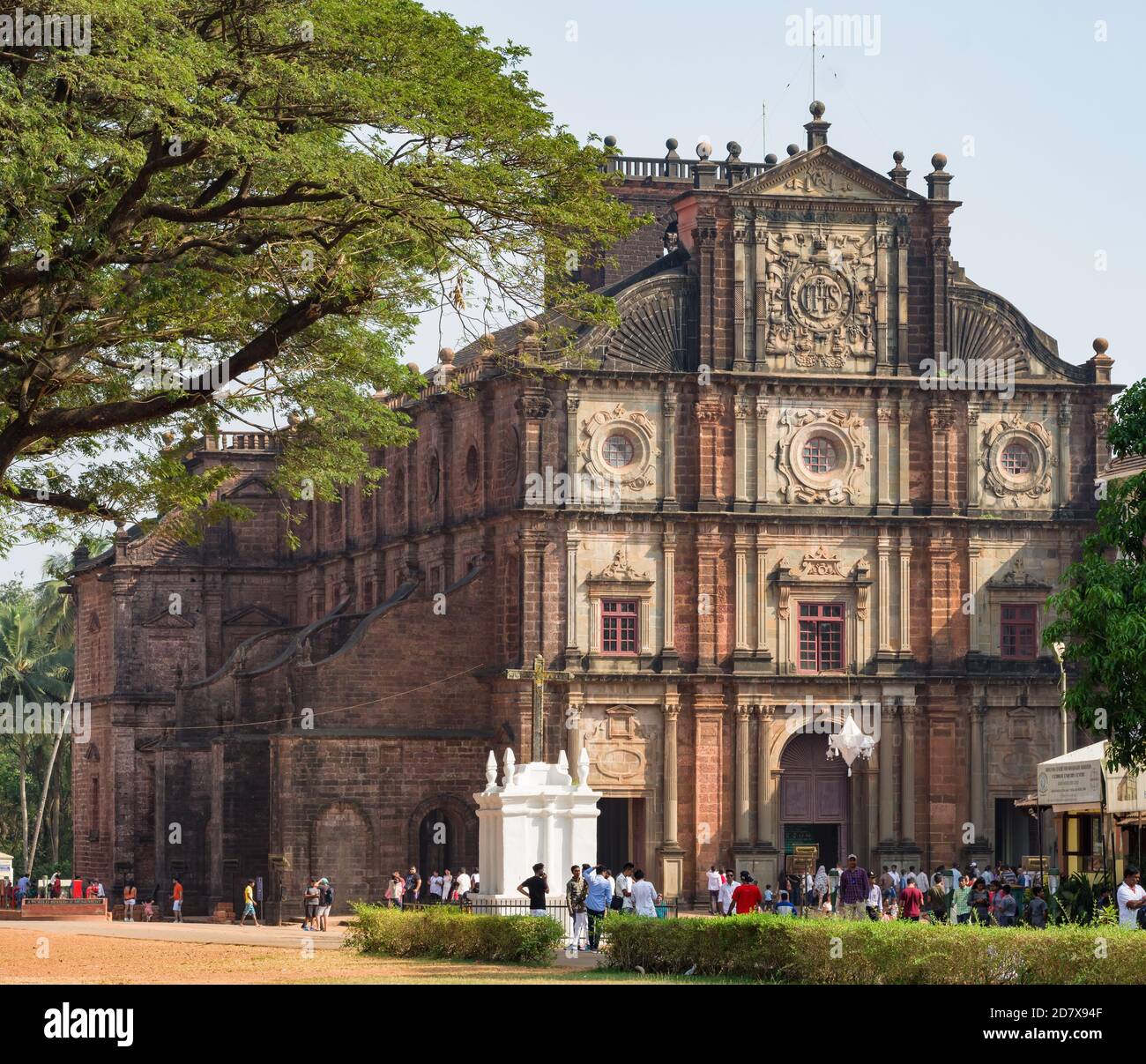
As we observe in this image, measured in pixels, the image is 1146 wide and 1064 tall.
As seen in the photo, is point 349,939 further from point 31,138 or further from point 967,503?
point 967,503

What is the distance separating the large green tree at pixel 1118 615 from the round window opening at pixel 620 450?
98.6 feet

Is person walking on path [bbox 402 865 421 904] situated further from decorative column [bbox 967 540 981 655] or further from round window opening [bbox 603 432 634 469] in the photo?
decorative column [bbox 967 540 981 655]

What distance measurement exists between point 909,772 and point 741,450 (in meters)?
9.10

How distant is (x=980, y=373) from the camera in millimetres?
65625

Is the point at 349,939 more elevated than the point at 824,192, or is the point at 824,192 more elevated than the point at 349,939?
the point at 824,192

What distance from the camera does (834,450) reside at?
6512cm

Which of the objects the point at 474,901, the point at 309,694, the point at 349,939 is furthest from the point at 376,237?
the point at 309,694

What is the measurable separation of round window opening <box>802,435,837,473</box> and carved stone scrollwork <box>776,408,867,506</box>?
50 mm

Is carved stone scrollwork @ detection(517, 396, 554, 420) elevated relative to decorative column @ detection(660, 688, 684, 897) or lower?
elevated

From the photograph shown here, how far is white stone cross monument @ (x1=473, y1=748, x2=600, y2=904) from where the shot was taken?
155ft

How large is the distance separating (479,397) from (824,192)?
10.2m

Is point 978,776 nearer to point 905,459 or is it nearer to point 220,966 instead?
point 905,459
